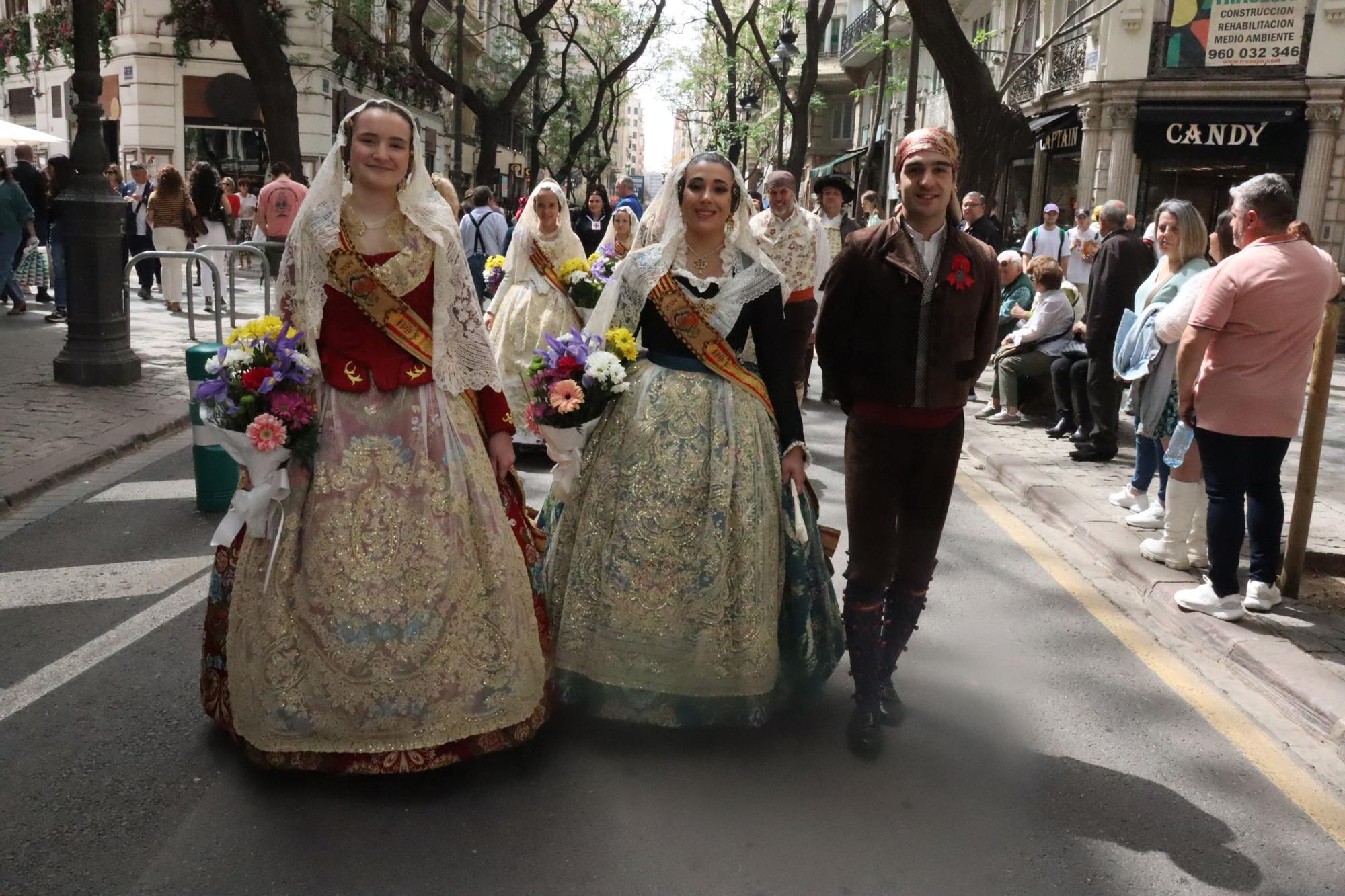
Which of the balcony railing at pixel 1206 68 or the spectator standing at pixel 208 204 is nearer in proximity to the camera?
the spectator standing at pixel 208 204

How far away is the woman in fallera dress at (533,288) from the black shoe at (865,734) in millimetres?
4264

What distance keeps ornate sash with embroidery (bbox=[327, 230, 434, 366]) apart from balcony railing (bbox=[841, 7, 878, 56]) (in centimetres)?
4112

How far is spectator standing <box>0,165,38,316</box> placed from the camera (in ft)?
44.0

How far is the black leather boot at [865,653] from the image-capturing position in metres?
3.92

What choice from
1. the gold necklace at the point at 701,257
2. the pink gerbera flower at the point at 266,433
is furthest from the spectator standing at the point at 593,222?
the pink gerbera flower at the point at 266,433

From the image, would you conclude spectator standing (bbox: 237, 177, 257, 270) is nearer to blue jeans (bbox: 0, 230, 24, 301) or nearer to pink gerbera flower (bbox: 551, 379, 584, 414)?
blue jeans (bbox: 0, 230, 24, 301)

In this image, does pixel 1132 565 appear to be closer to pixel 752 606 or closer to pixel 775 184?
pixel 752 606

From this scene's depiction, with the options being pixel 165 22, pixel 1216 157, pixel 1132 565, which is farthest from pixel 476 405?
pixel 165 22

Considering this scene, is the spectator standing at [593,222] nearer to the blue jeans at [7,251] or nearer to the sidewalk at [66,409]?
the sidewalk at [66,409]

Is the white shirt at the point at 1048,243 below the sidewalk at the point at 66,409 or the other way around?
the other way around

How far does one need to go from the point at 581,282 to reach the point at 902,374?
4293mm

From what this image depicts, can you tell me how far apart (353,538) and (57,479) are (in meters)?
4.62

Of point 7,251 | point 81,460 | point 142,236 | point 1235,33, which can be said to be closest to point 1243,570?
point 81,460

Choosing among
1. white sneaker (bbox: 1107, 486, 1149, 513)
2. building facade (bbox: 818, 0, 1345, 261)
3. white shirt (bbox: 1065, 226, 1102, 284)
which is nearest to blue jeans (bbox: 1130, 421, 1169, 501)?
Result: white sneaker (bbox: 1107, 486, 1149, 513)
